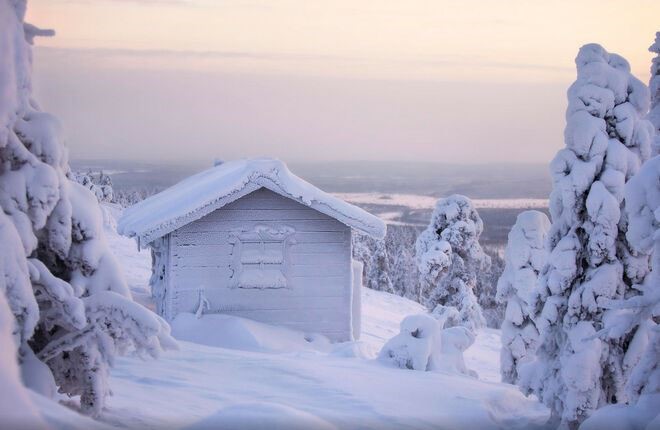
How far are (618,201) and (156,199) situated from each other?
48.7 ft

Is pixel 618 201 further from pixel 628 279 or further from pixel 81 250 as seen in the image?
pixel 81 250

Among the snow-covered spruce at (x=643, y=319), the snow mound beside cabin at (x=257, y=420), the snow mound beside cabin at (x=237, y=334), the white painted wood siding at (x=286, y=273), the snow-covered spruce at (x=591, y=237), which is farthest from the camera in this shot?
the white painted wood siding at (x=286, y=273)

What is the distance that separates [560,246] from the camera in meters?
Answer: 15.4

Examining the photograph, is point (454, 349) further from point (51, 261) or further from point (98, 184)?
point (98, 184)

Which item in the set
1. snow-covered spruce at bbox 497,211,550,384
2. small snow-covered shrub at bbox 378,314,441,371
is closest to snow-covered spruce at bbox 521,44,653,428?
small snow-covered shrub at bbox 378,314,441,371

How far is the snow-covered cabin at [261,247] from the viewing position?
21.0m

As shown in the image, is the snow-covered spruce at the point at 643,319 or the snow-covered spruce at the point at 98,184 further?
the snow-covered spruce at the point at 98,184

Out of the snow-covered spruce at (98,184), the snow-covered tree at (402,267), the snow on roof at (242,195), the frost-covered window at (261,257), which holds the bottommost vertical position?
the snow-covered tree at (402,267)

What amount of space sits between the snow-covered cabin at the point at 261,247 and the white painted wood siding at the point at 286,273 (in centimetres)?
2

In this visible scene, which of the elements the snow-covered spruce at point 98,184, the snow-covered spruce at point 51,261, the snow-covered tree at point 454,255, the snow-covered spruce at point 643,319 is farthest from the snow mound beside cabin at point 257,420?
the snow-covered spruce at point 98,184

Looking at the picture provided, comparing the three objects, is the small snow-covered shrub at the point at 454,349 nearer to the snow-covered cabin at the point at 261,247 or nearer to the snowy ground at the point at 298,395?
the snowy ground at the point at 298,395

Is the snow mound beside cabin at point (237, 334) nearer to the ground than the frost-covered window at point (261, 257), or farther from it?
nearer to the ground

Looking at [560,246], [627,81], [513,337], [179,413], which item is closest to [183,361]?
[179,413]

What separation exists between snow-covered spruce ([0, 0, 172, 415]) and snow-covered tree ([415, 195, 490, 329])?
1082 inches
